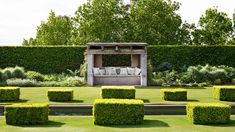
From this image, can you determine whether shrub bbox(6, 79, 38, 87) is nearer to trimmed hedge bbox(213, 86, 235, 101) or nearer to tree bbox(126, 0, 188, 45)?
trimmed hedge bbox(213, 86, 235, 101)

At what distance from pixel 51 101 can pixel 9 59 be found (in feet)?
56.4

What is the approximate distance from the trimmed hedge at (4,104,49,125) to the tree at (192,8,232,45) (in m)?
→ 38.3

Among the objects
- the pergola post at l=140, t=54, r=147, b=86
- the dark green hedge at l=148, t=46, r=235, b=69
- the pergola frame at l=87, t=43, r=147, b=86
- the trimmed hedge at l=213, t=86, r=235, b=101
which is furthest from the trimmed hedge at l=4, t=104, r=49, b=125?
the dark green hedge at l=148, t=46, r=235, b=69

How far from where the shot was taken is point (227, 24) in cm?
5078

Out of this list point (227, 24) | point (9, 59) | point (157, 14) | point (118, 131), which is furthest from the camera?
point (227, 24)

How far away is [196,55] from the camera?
36.6 metres

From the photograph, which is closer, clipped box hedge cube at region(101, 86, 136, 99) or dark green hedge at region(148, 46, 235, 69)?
clipped box hedge cube at region(101, 86, 136, 99)

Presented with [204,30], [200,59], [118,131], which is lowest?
[118,131]

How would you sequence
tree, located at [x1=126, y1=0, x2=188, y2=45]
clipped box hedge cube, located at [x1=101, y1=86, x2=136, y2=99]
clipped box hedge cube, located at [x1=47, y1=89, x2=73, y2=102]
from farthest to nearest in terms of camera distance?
tree, located at [x1=126, y1=0, x2=188, y2=45], clipped box hedge cube, located at [x1=101, y1=86, x2=136, y2=99], clipped box hedge cube, located at [x1=47, y1=89, x2=73, y2=102]

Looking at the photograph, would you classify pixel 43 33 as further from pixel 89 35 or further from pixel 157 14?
pixel 157 14

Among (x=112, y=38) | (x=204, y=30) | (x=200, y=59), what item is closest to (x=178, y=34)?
(x=204, y=30)

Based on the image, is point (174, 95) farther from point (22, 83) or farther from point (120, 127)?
point (22, 83)

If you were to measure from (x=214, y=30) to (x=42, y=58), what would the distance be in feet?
71.6

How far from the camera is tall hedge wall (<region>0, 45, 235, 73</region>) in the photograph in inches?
1423
